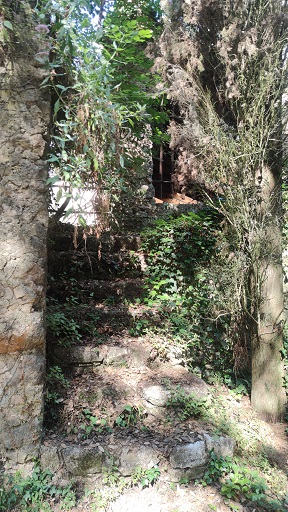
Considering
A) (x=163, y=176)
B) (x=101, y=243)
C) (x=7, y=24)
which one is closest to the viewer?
(x=7, y=24)

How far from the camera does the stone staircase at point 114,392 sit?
2891mm

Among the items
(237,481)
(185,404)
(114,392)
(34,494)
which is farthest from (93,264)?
(237,481)

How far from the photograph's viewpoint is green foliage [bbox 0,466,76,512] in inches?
99.9

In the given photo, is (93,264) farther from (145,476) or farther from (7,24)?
(7,24)

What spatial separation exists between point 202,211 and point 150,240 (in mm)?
1128

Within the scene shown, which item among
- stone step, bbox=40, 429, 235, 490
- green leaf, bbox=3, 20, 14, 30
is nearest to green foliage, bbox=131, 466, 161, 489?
stone step, bbox=40, 429, 235, 490

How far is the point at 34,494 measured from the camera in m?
2.63

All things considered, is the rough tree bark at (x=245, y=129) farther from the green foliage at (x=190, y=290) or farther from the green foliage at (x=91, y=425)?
the green foliage at (x=91, y=425)

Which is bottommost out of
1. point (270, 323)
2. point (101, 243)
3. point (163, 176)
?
point (270, 323)

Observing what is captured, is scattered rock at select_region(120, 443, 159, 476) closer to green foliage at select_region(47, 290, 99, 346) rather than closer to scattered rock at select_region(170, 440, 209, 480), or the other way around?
scattered rock at select_region(170, 440, 209, 480)

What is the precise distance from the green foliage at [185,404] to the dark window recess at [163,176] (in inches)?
207

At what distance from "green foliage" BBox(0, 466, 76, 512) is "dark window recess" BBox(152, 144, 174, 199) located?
625 centimetres

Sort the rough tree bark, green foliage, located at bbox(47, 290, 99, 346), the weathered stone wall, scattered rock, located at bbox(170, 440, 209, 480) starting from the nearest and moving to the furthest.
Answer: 1. the weathered stone wall
2. scattered rock, located at bbox(170, 440, 209, 480)
3. green foliage, located at bbox(47, 290, 99, 346)
4. the rough tree bark

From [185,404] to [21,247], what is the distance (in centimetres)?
211
